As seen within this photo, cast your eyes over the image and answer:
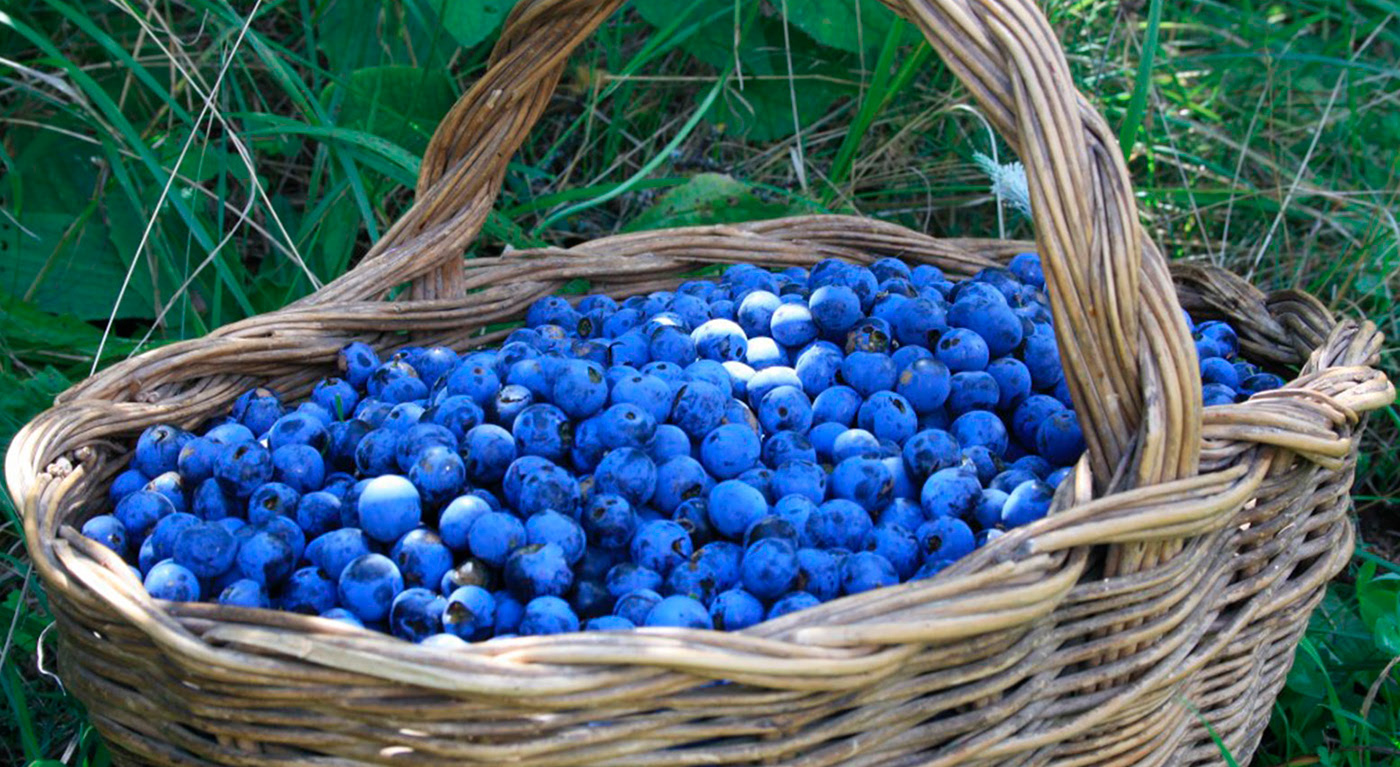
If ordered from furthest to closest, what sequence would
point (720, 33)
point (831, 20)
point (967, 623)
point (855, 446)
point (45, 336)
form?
point (720, 33), point (831, 20), point (45, 336), point (855, 446), point (967, 623)

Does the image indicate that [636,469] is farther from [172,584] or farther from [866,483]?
[172,584]

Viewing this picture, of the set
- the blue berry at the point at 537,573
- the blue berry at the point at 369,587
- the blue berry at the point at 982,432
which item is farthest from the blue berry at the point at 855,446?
the blue berry at the point at 369,587

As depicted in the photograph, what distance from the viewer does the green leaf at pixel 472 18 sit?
78.8 inches

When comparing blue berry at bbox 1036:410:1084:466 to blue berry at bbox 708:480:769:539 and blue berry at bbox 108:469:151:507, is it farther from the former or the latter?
blue berry at bbox 108:469:151:507

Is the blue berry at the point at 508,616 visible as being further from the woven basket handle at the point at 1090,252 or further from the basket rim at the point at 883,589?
the woven basket handle at the point at 1090,252

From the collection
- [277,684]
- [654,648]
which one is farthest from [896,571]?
[277,684]

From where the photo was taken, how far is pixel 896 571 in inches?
41.4

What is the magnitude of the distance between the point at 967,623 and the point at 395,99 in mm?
1578

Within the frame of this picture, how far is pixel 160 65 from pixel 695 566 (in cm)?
174

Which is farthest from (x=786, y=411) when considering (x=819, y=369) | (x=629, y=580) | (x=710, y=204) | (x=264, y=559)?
(x=710, y=204)

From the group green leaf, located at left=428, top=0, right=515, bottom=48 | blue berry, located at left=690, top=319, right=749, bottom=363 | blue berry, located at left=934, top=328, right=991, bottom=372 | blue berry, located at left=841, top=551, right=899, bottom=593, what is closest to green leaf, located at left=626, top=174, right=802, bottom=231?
green leaf, located at left=428, top=0, right=515, bottom=48

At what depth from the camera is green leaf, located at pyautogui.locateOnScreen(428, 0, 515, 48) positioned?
2.00 metres

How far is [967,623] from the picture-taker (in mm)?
855

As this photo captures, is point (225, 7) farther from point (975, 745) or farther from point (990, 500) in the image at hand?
point (975, 745)
